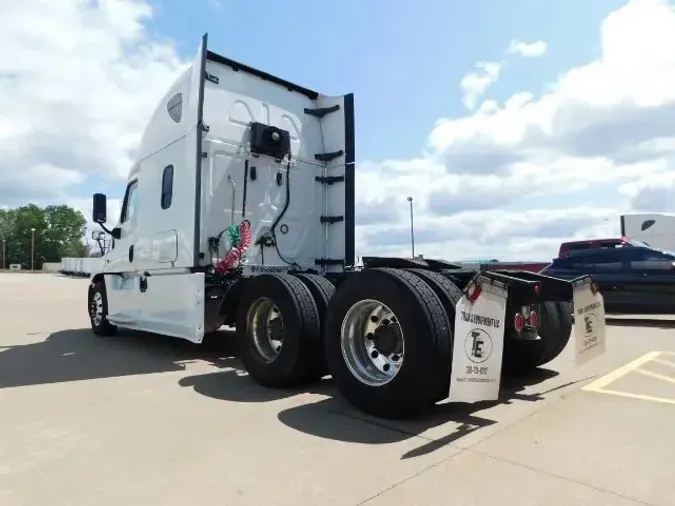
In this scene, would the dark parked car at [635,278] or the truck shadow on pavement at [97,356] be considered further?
the dark parked car at [635,278]

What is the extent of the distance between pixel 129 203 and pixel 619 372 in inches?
280

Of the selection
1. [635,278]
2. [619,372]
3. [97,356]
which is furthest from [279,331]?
[635,278]

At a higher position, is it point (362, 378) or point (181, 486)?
point (362, 378)

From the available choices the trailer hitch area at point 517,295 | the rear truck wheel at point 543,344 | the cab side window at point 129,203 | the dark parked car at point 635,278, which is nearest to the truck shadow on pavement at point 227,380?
the rear truck wheel at point 543,344

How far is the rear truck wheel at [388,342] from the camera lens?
391 cm

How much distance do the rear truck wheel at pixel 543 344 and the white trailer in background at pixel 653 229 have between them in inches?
752

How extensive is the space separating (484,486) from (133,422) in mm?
2720

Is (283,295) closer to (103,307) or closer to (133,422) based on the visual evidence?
(133,422)

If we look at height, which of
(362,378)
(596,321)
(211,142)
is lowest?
(362,378)

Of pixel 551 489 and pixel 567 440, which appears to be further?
pixel 567 440

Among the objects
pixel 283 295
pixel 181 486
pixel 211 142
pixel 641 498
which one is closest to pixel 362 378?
pixel 283 295

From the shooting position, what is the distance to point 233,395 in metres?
5.08

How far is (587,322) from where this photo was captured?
487cm

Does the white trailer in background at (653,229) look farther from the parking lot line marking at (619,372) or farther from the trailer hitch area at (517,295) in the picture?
the trailer hitch area at (517,295)
